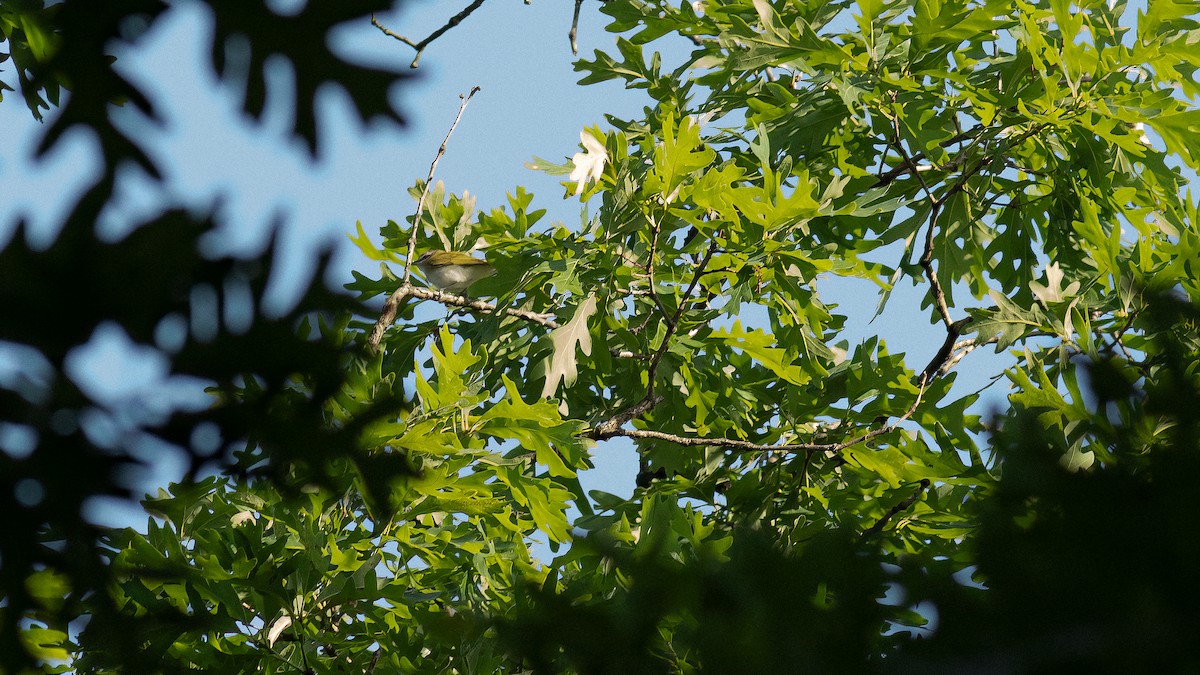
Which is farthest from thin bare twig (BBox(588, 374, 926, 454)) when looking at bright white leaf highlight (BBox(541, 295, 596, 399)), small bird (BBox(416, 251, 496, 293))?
small bird (BBox(416, 251, 496, 293))

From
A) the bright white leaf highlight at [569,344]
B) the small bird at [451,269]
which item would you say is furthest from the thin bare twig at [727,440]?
the small bird at [451,269]

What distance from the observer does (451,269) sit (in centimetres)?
664

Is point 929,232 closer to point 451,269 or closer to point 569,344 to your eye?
point 569,344

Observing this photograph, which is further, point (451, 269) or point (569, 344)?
point (451, 269)

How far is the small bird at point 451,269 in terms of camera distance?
6477mm

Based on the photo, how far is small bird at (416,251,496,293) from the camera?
6477mm

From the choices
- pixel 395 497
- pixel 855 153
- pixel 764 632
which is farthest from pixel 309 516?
pixel 855 153

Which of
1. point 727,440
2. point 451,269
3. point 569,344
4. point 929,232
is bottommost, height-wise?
point 727,440

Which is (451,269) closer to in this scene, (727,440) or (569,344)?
(569,344)

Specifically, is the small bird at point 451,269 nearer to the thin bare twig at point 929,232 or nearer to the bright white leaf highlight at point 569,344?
the bright white leaf highlight at point 569,344

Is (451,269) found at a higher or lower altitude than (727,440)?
higher

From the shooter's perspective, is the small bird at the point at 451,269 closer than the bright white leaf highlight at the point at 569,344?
No

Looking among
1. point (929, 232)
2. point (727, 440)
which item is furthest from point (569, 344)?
point (929, 232)

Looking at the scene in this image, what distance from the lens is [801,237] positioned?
5.44 metres
